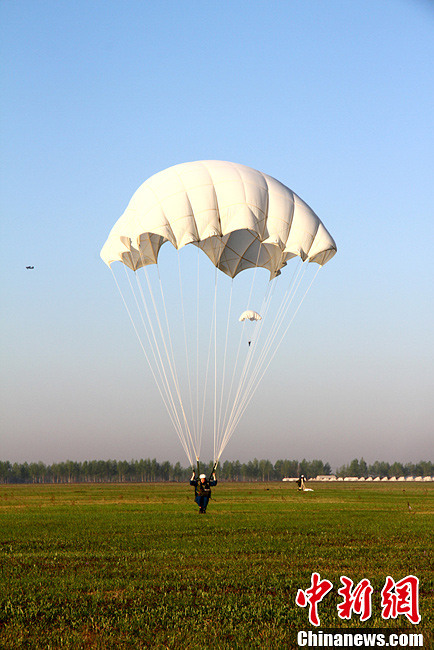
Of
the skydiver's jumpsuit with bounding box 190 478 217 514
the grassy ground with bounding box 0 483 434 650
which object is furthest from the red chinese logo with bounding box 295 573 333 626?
the skydiver's jumpsuit with bounding box 190 478 217 514

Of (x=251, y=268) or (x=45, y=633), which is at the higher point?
(x=251, y=268)

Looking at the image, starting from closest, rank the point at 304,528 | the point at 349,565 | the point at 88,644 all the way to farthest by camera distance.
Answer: the point at 88,644 → the point at 349,565 → the point at 304,528

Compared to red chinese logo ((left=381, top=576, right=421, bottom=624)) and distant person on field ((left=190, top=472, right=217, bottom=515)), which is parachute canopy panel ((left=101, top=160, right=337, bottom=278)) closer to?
distant person on field ((left=190, top=472, right=217, bottom=515))

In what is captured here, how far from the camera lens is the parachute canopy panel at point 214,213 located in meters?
22.6

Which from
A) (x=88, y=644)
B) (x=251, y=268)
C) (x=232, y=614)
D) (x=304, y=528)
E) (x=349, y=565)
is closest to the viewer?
(x=88, y=644)

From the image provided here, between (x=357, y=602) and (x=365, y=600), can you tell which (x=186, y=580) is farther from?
(x=365, y=600)

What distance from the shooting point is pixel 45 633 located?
8.44 m

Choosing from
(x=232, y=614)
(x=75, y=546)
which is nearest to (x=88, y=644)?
(x=232, y=614)

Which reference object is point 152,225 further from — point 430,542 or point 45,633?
point 45,633

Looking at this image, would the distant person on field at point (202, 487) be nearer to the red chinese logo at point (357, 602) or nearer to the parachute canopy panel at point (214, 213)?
the parachute canopy panel at point (214, 213)

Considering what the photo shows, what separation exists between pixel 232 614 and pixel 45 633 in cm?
268

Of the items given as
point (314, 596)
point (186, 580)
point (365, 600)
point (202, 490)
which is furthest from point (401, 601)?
point (202, 490)

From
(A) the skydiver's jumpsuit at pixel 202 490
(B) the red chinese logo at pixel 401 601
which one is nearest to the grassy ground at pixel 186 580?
(B) the red chinese logo at pixel 401 601

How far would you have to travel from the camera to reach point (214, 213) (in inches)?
894
